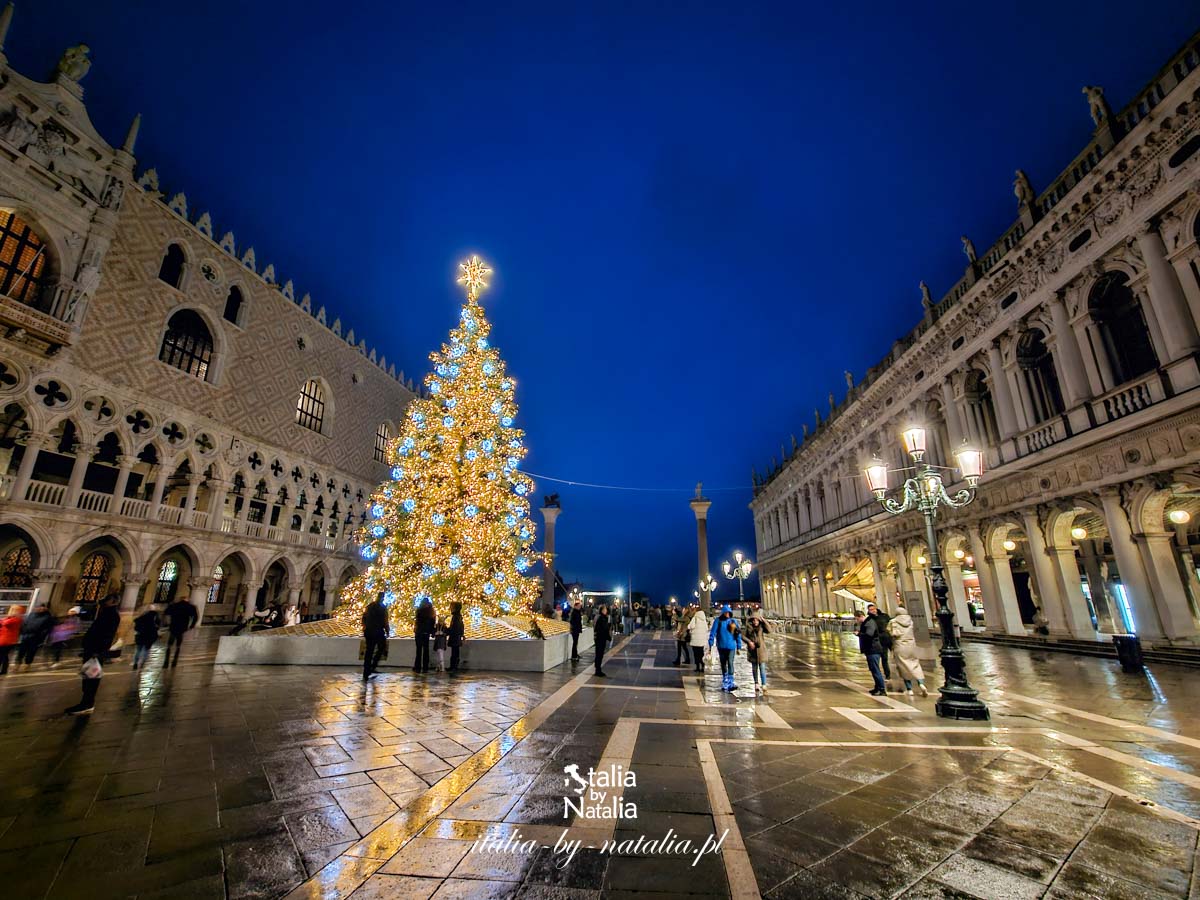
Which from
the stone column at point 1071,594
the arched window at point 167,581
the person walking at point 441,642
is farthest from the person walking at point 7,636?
the stone column at point 1071,594

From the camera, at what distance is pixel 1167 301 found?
1130 centimetres

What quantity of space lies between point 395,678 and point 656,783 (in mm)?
6788

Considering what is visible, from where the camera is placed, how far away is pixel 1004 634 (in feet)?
51.2

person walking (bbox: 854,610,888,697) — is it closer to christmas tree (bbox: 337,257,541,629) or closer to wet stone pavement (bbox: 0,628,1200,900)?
wet stone pavement (bbox: 0,628,1200,900)

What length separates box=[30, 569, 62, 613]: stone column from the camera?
16.3m

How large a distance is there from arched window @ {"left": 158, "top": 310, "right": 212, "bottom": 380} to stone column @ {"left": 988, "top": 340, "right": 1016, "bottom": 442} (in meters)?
31.8

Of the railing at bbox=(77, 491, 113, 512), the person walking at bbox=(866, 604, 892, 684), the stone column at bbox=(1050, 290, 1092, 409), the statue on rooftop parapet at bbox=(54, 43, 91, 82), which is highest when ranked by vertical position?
the statue on rooftop parapet at bbox=(54, 43, 91, 82)

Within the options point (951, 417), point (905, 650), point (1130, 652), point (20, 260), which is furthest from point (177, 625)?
point (951, 417)

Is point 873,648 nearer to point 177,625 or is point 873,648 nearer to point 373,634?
point 373,634

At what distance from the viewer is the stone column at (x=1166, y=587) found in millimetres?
10781

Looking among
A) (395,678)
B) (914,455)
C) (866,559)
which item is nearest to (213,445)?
(395,678)

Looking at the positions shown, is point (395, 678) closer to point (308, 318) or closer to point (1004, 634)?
point (1004, 634)

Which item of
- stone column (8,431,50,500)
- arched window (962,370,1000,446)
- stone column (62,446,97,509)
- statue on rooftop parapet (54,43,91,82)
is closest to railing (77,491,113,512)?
stone column (62,446,97,509)

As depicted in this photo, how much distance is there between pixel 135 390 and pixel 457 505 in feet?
55.7
